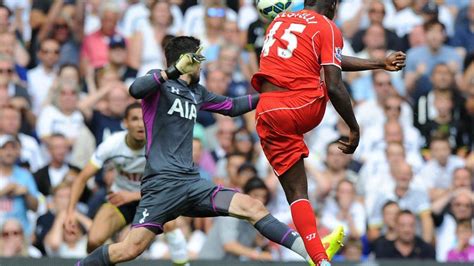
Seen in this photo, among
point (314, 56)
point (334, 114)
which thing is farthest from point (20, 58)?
point (314, 56)

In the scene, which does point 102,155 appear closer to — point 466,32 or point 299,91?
point 299,91

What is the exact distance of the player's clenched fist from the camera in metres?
9.62

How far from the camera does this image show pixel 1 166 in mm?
14305

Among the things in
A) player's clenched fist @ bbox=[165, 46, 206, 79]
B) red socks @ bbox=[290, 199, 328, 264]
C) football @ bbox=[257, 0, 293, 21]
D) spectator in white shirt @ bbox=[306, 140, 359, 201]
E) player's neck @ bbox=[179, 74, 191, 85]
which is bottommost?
spectator in white shirt @ bbox=[306, 140, 359, 201]

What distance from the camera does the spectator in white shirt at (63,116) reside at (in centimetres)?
1500

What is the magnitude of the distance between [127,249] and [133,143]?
69.5 inches

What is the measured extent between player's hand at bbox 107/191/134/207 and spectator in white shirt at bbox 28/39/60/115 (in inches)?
144

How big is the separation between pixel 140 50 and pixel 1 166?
8.70 ft

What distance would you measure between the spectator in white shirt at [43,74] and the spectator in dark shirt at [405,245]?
4485mm

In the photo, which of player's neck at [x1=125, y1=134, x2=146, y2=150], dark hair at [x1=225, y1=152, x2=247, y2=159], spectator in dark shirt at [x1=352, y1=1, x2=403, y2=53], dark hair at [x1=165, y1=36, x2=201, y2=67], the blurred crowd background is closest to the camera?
dark hair at [x1=165, y1=36, x2=201, y2=67]

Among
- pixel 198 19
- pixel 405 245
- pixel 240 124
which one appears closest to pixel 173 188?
pixel 405 245

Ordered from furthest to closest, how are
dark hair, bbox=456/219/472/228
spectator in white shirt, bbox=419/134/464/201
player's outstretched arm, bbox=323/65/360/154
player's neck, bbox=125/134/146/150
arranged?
spectator in white shirt, bbox=419/134/464/201, dark hair, bbox=456/219/472/228, player's neck, bbox=125/134/146/150, player's outstretched arm, bbox=323/65/360/154

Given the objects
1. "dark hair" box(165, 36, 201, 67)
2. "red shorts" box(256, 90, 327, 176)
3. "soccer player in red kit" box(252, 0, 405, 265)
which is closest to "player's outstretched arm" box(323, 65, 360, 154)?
"soccer player in red kit" box(252, 0, 405, 265)

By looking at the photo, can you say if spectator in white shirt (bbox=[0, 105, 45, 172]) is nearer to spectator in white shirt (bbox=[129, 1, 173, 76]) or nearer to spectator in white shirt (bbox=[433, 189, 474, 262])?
spectator in white shirt (bbox=[129, 1, 173, 76])
